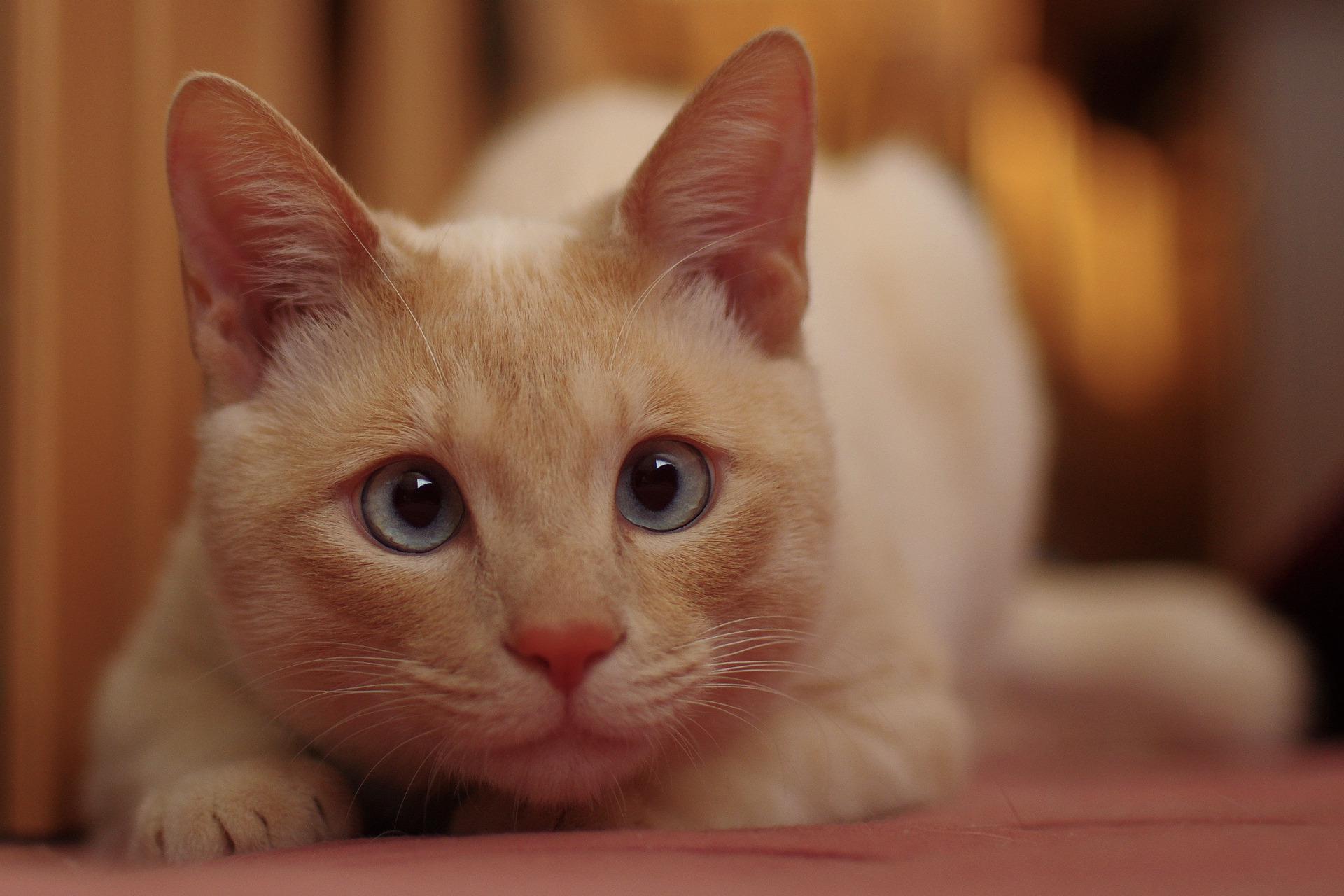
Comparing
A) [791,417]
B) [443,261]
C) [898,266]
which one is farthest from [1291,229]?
[443,261]

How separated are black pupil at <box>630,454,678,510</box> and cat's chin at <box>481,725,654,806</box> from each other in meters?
0.26

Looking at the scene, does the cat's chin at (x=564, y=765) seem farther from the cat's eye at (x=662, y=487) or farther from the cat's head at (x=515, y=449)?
the cat's eye at (x=662, y=487)

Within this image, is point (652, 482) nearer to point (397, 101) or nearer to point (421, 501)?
point (421, 501)

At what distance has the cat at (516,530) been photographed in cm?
115

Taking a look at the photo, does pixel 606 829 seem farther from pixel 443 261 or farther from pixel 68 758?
pixel 68 758

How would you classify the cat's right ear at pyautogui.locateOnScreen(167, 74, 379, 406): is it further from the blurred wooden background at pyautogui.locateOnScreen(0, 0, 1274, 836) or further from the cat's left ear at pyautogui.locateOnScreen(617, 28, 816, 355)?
the blurred wooden background at pyautogui.locateOnScreen(0, 0, 1274, 836)

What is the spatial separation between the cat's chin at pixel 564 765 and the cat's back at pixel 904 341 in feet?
1.91

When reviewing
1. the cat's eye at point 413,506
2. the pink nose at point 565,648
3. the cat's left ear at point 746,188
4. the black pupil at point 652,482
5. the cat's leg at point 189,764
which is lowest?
the cat's leg at point 189,764

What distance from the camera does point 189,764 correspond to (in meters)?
1.36

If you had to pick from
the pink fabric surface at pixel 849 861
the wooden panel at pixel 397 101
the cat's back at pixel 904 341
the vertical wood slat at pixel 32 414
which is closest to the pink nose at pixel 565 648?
the pink fabric surface at pixel 849 861

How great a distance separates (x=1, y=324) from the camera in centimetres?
163

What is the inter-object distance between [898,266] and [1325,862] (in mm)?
1702

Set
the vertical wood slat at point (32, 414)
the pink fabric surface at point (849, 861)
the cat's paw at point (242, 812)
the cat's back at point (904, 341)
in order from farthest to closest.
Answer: the cat's back at point (904, 341), the vertical wood slat at point (32, 414), the cat's paw at point (242, 812), the pink fabric surface at point (849, 861)

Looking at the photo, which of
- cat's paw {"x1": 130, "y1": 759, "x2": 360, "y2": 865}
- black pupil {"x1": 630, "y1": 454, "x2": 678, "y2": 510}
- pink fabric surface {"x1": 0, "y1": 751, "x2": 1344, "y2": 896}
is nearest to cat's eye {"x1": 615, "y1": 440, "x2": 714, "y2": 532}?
black pupil {"x1": 630, "y1": 454, "x2": 678, "y2": 510}
